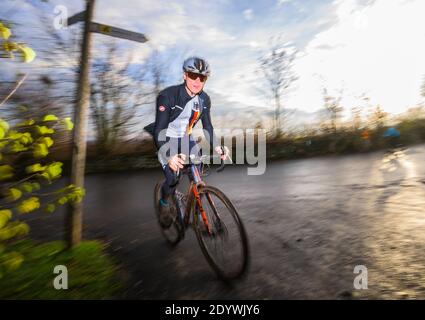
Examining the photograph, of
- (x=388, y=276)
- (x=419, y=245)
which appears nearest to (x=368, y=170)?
(x=419, y=245)

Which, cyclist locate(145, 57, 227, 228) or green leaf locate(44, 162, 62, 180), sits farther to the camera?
cyclist locate(145, 57, 227, 228)

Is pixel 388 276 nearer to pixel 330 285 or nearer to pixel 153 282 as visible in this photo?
pixel 330 285

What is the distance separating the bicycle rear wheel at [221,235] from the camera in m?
3.30

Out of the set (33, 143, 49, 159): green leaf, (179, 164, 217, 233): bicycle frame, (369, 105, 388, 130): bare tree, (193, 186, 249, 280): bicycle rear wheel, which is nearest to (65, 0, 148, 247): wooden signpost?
(179, 164, 217, 233): bicycle frame

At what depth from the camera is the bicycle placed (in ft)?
10.9

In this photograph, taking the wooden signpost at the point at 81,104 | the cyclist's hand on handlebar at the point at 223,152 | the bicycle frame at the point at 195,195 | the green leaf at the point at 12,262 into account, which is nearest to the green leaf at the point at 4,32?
the green leaf at the point at 12,262

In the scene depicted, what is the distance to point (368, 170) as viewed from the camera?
9852mm

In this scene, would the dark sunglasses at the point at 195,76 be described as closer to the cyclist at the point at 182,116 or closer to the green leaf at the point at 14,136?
the cyclist at the point at 182,116

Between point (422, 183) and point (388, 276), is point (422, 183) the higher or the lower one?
the higher one

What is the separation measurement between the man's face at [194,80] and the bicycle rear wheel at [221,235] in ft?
3.75

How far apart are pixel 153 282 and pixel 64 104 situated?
3.07 meters

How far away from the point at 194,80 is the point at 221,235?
5.64 ft

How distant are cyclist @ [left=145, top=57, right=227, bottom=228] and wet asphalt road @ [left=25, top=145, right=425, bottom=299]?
1.14 meters

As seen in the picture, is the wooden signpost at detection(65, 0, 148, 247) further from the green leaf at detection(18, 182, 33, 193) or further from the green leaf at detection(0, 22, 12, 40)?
the green leaf at detection(0, 22, 12, 40)
